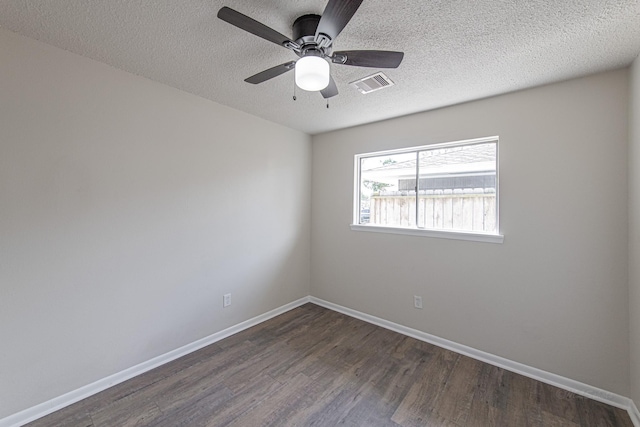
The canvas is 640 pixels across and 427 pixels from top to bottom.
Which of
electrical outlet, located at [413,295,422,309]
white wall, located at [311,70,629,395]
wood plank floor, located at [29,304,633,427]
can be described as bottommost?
wood plank floor, located at [29,304,633,427]

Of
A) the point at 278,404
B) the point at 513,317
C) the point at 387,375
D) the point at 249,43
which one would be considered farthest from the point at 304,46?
the point at 513,317

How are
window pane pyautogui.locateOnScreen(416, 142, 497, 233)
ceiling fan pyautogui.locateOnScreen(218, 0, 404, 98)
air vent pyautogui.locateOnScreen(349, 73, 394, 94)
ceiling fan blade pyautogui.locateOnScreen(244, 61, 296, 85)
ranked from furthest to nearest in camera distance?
window pane pyautogui.locateOnScreen(416, 142, 497, 233) < air vent pyautogui.locateOnScreen(349, 73, 394, 94) < ceiling fan blade pyautogui.locateOnScreen(244, 61, 296, 85) < ceiling fan pyautogui.locateOnScreen(218, 0, 404, 98)

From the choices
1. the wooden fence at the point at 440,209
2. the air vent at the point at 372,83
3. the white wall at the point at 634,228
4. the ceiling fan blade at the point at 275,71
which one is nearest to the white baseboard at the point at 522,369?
the white wall at the point at 634,228

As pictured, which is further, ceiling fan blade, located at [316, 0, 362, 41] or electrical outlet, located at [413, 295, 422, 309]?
electrical outlet, located at [413, 295, 422, 309]

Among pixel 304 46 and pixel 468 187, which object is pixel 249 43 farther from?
pixel 468 187

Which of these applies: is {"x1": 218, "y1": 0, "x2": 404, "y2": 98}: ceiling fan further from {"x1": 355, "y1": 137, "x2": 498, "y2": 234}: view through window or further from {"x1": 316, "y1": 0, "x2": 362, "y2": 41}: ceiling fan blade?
{"x1": 355, "y1": 137, "x2": 498, "y2": 234}: view through window

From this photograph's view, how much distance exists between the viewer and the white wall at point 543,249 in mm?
1869

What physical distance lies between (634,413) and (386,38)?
296 centimetres

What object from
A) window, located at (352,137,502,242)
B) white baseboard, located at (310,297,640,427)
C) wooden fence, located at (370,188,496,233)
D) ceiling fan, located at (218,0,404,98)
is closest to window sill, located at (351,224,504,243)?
window, located at (352,137,502,242)

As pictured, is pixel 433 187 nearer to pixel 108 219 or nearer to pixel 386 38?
pixel 386 38

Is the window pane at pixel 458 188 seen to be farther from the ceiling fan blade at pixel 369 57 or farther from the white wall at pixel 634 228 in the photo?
the ceiling fan blade at pixel 369 57

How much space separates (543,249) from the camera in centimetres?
211

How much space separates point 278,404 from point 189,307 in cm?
123

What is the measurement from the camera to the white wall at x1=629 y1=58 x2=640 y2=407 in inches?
65.9
